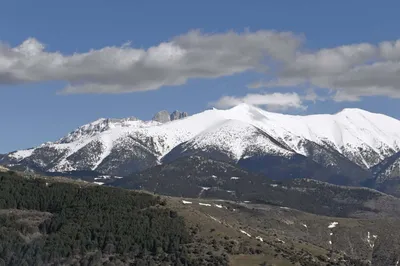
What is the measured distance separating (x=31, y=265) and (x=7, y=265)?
19.5 ft

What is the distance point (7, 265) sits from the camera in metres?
200

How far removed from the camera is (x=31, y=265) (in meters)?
200
